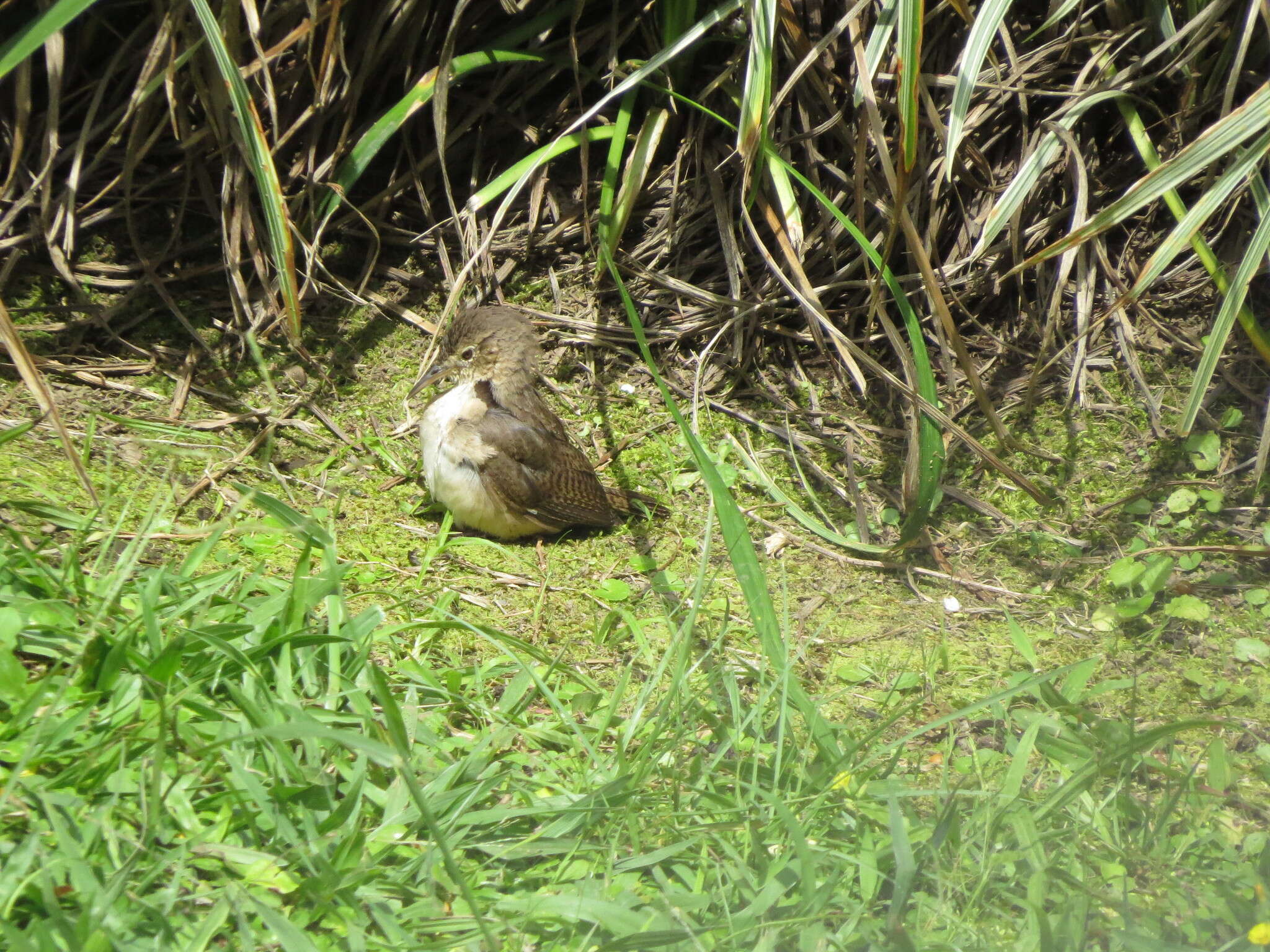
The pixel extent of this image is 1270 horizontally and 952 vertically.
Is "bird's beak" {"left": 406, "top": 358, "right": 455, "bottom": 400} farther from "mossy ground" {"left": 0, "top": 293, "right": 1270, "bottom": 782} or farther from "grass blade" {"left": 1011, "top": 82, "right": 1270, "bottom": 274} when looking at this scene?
"grass blade" {"left": 1011, "top": 82, "right": 1270, "bottom": 274}

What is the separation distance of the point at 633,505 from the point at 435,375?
1.09 m

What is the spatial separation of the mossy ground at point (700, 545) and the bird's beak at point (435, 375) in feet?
0.62

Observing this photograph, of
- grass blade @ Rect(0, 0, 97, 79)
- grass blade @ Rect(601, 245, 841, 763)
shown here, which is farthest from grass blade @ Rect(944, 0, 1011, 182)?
grass blade @ Rect(0, 0, 97, 79)

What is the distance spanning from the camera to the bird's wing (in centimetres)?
440

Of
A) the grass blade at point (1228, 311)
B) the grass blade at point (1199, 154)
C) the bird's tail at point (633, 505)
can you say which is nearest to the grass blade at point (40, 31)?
the bird's tail at point (633, 505)

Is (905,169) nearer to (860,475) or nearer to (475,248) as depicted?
(860,475)

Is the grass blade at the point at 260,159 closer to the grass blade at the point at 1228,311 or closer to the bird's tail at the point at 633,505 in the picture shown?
the bird's tail at the point at 633,505

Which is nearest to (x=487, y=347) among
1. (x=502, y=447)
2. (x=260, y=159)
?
(x=502, y=447)

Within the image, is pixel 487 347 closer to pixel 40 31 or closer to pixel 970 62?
pixel 40 31

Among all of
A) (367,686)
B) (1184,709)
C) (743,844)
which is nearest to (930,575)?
(1184,709)

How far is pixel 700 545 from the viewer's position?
4.42 metres

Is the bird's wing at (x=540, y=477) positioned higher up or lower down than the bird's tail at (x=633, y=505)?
higher up

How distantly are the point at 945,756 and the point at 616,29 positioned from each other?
339cm

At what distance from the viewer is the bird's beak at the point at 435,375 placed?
4727mm
